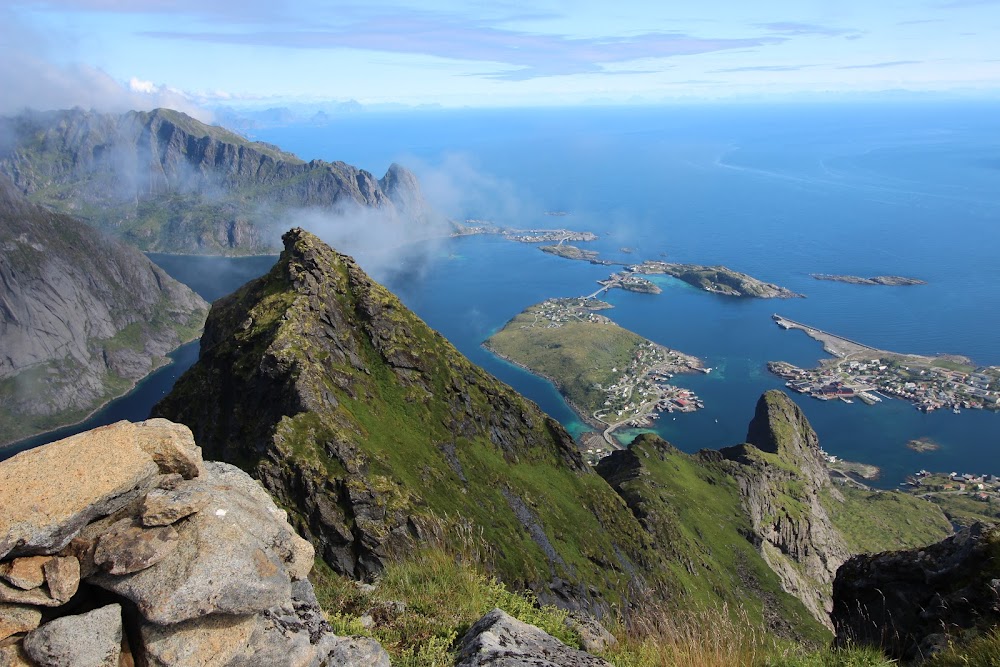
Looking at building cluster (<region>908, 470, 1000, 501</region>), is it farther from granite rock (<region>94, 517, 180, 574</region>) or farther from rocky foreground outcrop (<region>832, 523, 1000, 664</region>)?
granite rock (<region>94, 517, 180, 574</region>)

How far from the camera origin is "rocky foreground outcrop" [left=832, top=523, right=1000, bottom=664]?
1284 centimetres

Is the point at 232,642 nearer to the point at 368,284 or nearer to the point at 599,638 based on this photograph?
the point at 599,638

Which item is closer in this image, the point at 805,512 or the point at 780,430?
the point at 805,512

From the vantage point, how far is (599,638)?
12.9 metres

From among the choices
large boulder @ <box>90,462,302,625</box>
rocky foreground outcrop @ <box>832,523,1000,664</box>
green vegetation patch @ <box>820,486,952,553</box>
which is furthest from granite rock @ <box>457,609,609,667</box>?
green vegetation patch @ <box>820,486,952,553</box>

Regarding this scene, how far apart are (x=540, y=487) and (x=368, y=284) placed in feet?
105

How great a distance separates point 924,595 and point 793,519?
321 ft

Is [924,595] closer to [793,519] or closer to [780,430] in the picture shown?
[793,519]

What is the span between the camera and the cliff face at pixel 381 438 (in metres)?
47.4

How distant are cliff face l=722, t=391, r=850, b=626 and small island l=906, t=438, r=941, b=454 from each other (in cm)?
6367

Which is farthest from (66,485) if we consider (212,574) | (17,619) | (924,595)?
(924,595)

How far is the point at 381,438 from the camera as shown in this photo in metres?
58.7

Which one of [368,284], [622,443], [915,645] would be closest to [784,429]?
[622,443]

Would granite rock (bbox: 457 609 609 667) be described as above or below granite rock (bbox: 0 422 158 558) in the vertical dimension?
below
